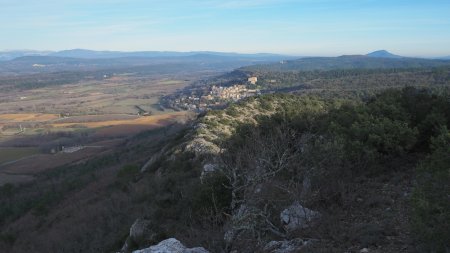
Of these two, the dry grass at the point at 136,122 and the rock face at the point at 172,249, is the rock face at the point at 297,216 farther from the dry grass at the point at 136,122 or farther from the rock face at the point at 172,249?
the dry grass at the point at 136,122

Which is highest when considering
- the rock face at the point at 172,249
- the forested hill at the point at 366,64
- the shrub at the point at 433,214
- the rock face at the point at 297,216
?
the shrub at the point at 433,214

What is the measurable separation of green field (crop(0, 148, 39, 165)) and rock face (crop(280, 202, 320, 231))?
55.9 meters

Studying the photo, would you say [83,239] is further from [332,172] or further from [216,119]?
[216,119]

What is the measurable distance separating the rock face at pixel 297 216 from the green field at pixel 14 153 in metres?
55.9

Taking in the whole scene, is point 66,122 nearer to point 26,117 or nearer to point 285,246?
point 26,117

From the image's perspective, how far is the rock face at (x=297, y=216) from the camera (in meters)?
9.83

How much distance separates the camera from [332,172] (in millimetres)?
12148

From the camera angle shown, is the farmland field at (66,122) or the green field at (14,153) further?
the green field at (14,153)

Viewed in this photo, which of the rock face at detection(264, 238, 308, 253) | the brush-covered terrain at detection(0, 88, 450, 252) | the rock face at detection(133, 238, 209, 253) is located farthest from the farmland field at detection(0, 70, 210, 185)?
the rock face at detection(264, 238, 308, 253)

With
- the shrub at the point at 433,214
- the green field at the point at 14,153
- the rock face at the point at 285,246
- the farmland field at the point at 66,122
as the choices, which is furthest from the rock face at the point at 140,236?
the green field at the point at 14,153

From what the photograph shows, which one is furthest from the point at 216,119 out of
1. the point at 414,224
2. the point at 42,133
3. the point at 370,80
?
the point at 42,133

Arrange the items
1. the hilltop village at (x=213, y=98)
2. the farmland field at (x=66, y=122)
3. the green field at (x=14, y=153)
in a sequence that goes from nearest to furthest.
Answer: the farmland field at (x=66, y=122) → the green field at (x=14, y=153) → the hilltop village at (x=213, y=98)

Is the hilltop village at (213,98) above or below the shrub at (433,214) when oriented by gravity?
below

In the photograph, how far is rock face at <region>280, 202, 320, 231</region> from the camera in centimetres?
983
